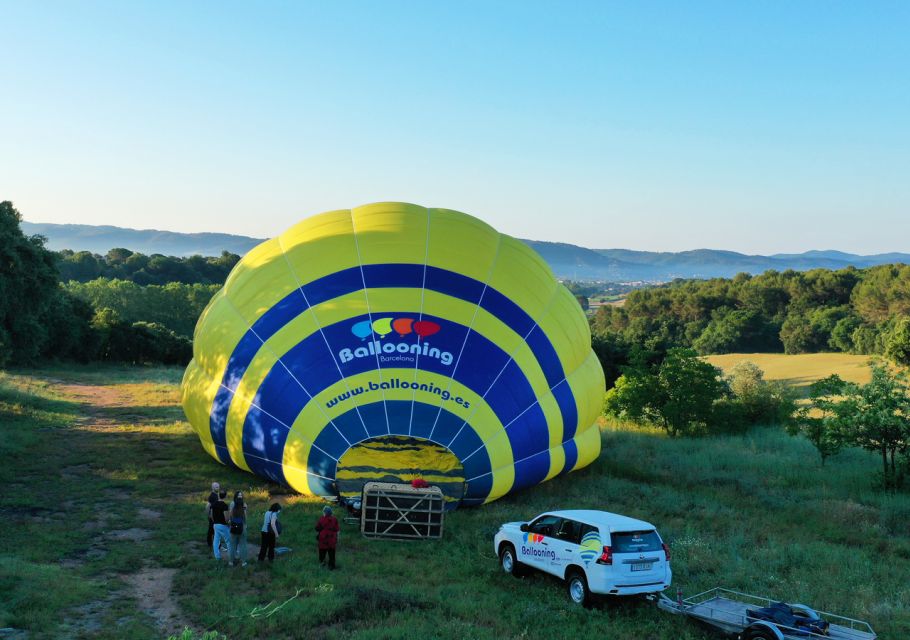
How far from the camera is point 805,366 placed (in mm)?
66812

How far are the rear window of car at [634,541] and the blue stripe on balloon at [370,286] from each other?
5531mm

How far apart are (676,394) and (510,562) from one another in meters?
15.4

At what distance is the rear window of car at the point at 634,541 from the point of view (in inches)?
380

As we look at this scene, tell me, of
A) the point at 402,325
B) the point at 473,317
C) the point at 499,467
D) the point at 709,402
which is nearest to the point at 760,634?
the point at 499,467

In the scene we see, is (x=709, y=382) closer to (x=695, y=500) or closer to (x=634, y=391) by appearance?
(x=634, y=391)

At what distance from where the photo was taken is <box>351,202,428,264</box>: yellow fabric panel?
1530 cm

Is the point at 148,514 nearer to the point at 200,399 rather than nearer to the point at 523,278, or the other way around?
the point at 200,399

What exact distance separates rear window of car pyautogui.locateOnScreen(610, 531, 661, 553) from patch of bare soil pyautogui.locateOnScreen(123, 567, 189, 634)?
5.60 metres

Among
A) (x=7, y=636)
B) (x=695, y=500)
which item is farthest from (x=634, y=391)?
(x=7, y=636)

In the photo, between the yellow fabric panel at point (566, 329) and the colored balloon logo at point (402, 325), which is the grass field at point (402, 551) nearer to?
the yellow fabric panel at point (566, 329)

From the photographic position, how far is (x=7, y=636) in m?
7.94

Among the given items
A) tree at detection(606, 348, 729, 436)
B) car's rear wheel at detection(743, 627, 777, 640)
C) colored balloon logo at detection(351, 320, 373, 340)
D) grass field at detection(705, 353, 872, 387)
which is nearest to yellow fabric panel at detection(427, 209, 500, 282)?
colored balloon logo at detection(351, 320, 373, 340)

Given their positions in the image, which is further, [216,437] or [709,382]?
[709,382]

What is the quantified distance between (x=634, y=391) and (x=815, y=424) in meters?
7.27
